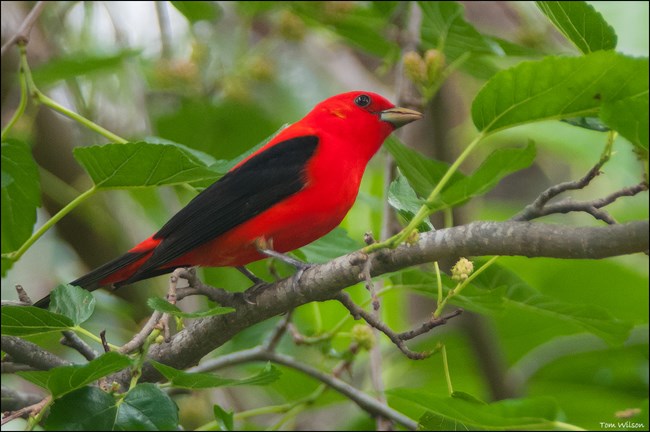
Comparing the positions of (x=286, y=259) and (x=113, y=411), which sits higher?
(x=286, y=259)

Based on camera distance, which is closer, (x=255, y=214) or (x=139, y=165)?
(x=139, y=165)

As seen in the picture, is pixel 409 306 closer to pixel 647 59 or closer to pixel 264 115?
pixel 264 115

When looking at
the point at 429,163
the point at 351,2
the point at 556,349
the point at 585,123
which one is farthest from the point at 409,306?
the point at 585,123

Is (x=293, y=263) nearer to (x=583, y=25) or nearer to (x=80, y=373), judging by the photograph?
(x=80, y=373)

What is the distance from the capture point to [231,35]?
21.1ft

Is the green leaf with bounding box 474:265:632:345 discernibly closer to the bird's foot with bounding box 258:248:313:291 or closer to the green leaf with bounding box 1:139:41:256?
the bird's foot with bounding box 258:248:313:291

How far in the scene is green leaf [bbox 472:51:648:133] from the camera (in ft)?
7.00

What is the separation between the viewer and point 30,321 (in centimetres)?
238

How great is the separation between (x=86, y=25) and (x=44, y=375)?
3728 mm

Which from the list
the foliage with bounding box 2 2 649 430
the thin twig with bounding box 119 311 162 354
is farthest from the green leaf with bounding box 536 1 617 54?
the thin twig with bounding box 119 311 162 354

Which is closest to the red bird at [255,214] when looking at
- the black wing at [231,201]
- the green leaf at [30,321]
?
the black wing at [231,201]

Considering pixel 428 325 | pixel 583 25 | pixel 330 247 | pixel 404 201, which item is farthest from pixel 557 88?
pixel 330 247

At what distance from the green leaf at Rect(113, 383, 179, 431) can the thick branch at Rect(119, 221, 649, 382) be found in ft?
1.54

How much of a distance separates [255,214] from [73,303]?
1034mm
